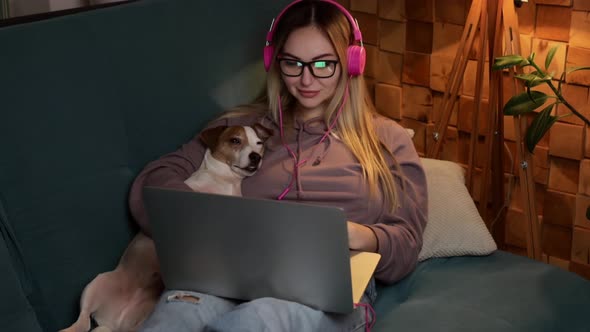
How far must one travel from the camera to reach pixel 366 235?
1.63m

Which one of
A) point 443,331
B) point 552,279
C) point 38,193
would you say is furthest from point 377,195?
point 38,193

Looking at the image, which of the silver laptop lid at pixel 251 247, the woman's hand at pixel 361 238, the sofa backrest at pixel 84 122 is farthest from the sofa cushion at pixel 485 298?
the sofa backrest at pixel 84 122

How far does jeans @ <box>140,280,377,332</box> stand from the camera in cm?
140

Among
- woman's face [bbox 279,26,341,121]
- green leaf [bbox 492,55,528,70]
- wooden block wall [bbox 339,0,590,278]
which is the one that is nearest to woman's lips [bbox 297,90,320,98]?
woman's face [bbox 279,26,341,121]

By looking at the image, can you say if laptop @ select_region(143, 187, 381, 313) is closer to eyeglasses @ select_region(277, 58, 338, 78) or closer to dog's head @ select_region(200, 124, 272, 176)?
dog's head @ select_region(200, 124, 272, 176)

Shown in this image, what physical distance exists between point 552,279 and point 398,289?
38 centimetres

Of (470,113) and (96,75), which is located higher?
(96,75)

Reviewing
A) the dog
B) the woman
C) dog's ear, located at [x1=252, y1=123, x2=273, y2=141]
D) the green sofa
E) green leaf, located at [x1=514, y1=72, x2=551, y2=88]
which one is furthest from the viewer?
green leaf, located at [x1=514, y1=72, x2=551, y2=88]

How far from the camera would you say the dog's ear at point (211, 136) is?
1.82 metres

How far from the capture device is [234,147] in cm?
183

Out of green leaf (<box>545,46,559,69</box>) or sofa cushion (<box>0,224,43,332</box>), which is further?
green leaf (<box>545,46,559,69</box>)

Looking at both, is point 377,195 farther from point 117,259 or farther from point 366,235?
point 117,259

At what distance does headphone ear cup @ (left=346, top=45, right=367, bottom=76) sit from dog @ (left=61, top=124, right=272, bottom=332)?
0.28 meters

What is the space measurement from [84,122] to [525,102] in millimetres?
1183
